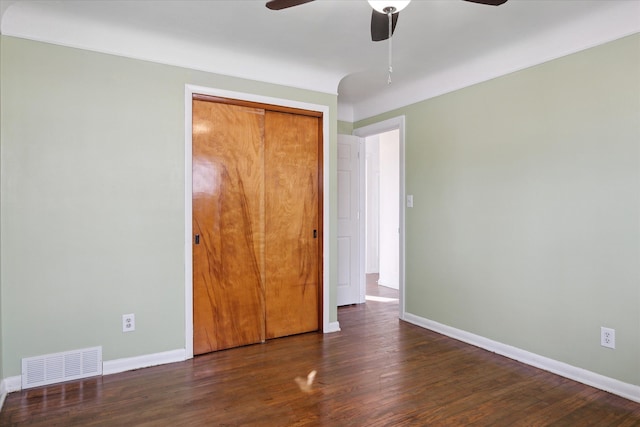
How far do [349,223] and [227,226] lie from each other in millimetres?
1852

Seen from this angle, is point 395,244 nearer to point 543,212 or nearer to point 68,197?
point 543,212

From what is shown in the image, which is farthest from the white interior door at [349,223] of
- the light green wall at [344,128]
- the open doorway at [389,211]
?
the open doorway at [389,211]

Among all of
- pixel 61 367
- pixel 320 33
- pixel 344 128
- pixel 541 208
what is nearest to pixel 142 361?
pixel 61 367

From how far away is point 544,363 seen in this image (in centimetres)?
283

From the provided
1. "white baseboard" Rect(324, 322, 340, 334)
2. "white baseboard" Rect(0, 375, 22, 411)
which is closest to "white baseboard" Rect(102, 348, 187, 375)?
"white baseboard" Rect(0, 375, 22, 411)

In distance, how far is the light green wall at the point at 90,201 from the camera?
2.48m

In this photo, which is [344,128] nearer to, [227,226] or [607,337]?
[227,226]

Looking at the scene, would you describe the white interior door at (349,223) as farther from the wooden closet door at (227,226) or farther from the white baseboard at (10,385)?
the white baseboard at (10,385)

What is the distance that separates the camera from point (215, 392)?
2459 mm

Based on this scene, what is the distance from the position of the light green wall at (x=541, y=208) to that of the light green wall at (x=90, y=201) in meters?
2.32

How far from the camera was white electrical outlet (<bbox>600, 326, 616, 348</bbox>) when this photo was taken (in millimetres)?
2461

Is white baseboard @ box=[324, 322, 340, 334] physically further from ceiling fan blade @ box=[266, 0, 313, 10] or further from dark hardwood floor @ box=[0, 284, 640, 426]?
ceiling fan blade @ box=[266, 0, 313, 10]

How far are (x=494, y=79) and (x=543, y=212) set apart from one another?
1.19m

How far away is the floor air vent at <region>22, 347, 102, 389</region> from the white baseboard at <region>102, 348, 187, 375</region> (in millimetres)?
62
